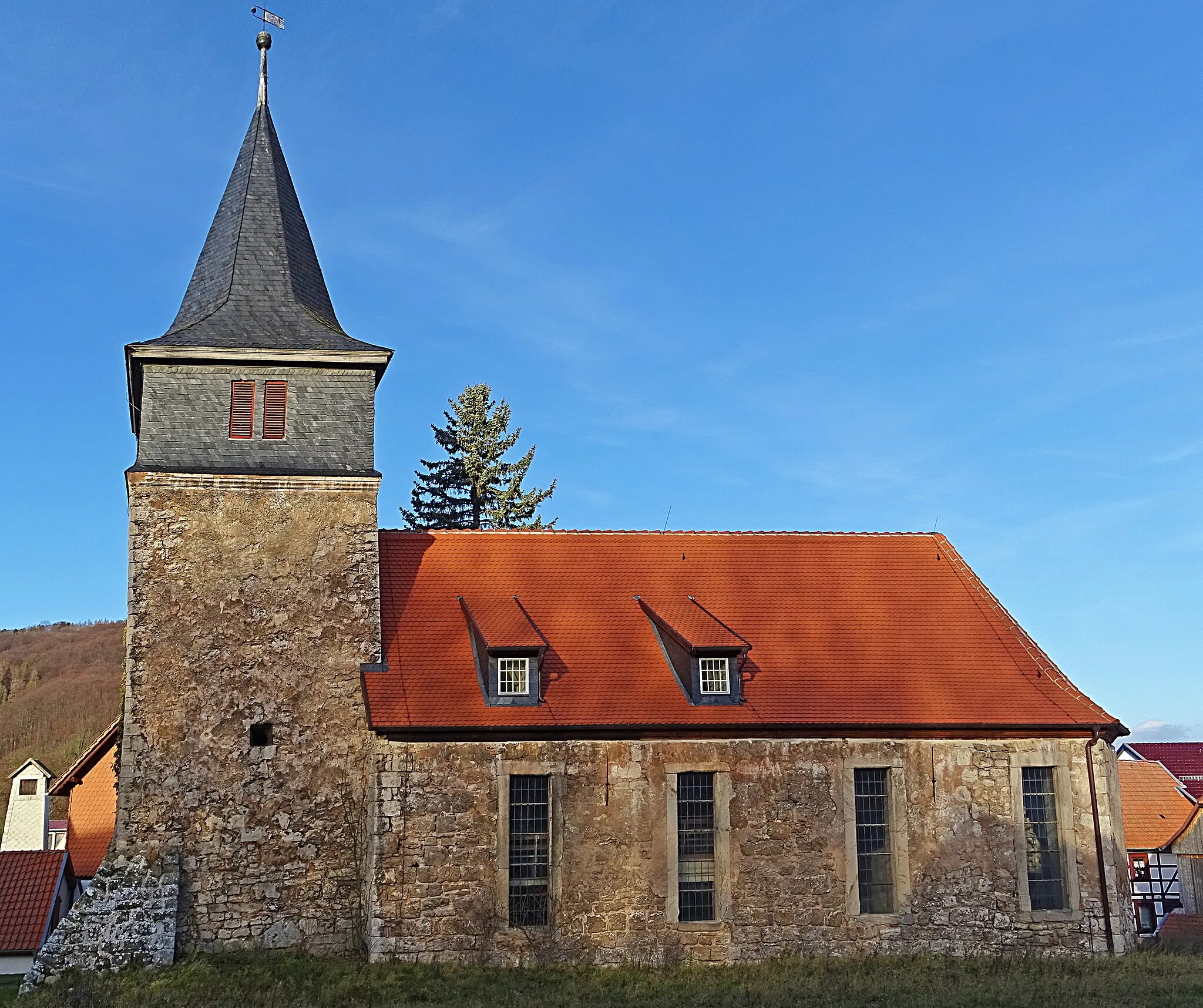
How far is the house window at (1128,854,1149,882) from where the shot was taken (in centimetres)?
3334

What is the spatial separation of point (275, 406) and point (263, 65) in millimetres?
8095

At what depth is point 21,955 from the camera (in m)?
21.1

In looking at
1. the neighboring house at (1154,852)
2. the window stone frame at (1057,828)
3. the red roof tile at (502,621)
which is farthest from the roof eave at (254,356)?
the neighboring house at (1154,852)

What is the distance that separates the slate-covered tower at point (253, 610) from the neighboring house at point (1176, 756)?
3487cm

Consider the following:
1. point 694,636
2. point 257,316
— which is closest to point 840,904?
point 694,636

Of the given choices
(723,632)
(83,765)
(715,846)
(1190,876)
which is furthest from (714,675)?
(1190,876)

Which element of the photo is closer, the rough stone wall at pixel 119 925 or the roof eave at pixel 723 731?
the rough stone wall at pixel 119 925

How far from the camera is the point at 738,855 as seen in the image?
1912 centimetres

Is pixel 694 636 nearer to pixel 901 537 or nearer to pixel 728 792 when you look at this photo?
pixel 728 792

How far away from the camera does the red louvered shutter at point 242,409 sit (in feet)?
66.9

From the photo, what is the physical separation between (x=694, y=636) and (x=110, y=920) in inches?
419

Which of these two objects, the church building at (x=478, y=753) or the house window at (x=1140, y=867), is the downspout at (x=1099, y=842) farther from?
the house window at (x=1140, y=867)

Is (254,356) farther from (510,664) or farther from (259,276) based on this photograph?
(510,664)

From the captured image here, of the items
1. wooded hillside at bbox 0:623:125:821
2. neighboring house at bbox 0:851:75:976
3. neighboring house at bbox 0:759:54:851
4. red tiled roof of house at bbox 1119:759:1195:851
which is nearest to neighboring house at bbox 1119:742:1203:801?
red tiled roof of house at bbox 1119:759:1195:851
